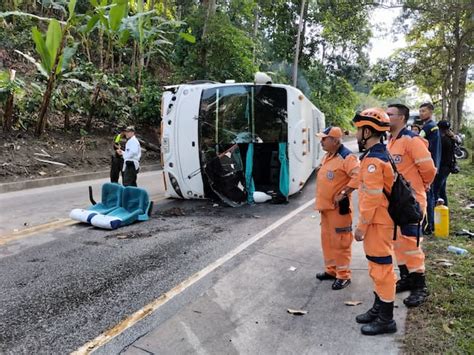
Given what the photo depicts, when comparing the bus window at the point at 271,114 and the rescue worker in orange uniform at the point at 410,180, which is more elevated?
the bus window at the point at 271,114

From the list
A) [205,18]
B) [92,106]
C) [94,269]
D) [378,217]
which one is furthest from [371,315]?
[205,18]

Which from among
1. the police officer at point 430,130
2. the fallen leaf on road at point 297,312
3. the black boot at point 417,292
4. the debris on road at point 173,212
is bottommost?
the fallen leaf on road at point 297,312

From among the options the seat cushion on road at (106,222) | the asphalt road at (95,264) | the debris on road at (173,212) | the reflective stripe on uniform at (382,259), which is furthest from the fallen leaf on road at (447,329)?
the debris on road at (173,212)

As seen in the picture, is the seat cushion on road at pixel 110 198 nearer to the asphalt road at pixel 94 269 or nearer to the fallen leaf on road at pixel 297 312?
the asphalt road at pixel 94 269

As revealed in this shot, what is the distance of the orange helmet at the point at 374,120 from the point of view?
3.56m

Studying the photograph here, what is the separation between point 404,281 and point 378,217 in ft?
3.71

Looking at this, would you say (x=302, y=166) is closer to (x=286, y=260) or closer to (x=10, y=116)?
(x=286, y=260)

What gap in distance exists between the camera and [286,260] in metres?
5.31

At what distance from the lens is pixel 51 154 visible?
1323cm

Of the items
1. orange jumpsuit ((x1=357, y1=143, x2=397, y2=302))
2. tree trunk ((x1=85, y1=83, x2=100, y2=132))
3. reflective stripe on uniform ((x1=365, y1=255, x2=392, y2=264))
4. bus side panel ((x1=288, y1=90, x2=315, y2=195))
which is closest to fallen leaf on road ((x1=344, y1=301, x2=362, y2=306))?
orange jumpsuit ((x1=357, y1=143, x2=397, y2=302))

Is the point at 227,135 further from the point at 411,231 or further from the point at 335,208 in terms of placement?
the point at 411,231

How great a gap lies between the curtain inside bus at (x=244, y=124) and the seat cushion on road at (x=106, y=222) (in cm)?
206

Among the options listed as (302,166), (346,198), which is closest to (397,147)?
(346,198)

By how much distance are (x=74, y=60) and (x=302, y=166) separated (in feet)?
41.1
